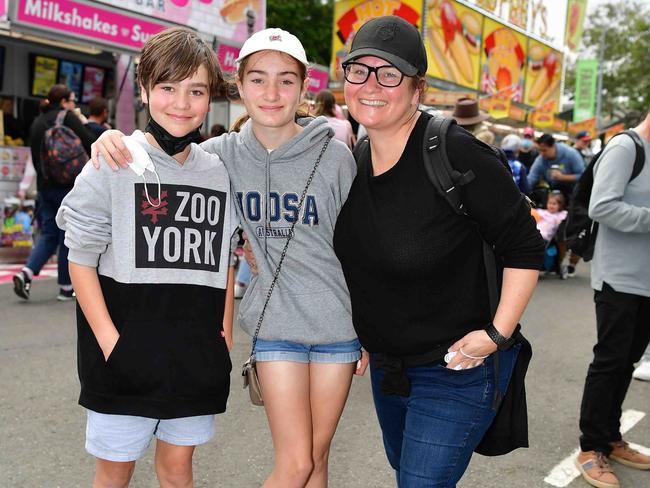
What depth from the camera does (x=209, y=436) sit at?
89.9 inches

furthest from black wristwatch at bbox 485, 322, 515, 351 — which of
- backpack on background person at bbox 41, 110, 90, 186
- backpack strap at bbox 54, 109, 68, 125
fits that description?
backpack strap at bbox 54, 109, 68, 125

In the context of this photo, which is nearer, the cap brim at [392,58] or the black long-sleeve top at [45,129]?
the cap brim at [392,58]

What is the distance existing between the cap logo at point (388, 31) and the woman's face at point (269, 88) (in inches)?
15.4

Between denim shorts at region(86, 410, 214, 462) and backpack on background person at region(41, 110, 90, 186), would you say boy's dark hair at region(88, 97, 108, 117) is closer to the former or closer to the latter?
backpack on background person at region(41, 110, 90, 186)

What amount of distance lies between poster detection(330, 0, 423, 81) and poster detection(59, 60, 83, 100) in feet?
36.8

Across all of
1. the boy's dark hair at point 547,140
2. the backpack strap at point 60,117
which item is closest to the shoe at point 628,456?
the backpack strap at point 60,117

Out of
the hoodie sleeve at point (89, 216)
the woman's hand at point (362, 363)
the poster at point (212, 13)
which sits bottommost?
the woman's hand at point (362, 363)

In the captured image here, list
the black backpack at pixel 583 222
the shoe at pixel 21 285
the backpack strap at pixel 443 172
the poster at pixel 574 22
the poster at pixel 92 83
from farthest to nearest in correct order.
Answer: the poster at pixel 574 22 < the poster at pixel 92 83 < the shoe at pixel 21 285 < the black backpack at pixel 583 222 < the backpack strap at pixel 443 172

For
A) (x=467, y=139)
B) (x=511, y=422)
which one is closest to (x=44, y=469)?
(x=511, y=422)

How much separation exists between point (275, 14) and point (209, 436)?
3041 centimetres

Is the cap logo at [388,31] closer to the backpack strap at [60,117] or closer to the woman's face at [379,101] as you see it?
the woman's face at [379,101]

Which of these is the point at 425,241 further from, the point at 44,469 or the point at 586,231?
the point at 44,469

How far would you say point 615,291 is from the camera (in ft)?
11.1

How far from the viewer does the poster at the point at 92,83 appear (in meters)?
11.6
